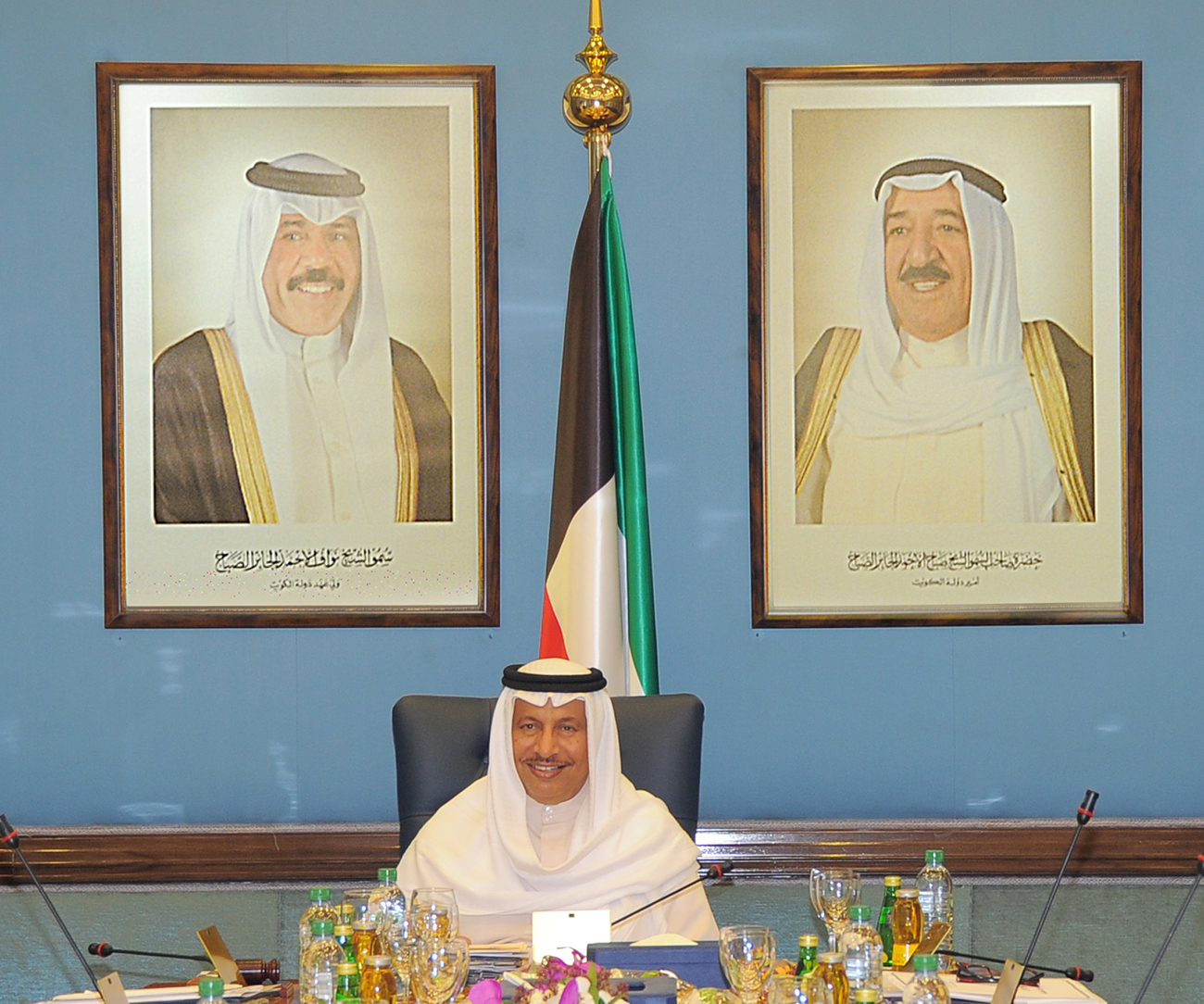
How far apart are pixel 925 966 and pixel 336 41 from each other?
3068 mm

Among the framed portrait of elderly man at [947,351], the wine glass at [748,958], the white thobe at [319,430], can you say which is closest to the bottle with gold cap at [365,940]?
the wine glass at [748,958]

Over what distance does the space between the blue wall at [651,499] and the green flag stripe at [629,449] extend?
210 mm

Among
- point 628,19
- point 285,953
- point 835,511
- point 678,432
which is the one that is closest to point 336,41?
point 628,19

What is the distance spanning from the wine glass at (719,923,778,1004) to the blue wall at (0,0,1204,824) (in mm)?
1989

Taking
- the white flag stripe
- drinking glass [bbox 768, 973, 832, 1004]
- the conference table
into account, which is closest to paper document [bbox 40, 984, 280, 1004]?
the conference table

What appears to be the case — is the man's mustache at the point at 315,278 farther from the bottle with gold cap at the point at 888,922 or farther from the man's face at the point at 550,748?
the bottle with gold cap at the point at 888,922

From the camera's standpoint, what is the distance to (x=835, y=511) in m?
4.05

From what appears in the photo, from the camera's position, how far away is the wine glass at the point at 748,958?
2.08 metres

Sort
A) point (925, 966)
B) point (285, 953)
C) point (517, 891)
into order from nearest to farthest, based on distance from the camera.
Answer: point (925, 966) → point (517, 891) → point (285, 953)

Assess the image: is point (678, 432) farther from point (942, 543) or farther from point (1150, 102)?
point (1150, 102)

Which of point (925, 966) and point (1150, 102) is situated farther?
point (1150, 102)

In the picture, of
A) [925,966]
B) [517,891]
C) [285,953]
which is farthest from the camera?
[285,953]

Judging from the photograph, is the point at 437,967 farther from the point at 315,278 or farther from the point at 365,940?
the point at 315,278

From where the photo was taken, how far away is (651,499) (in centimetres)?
409
